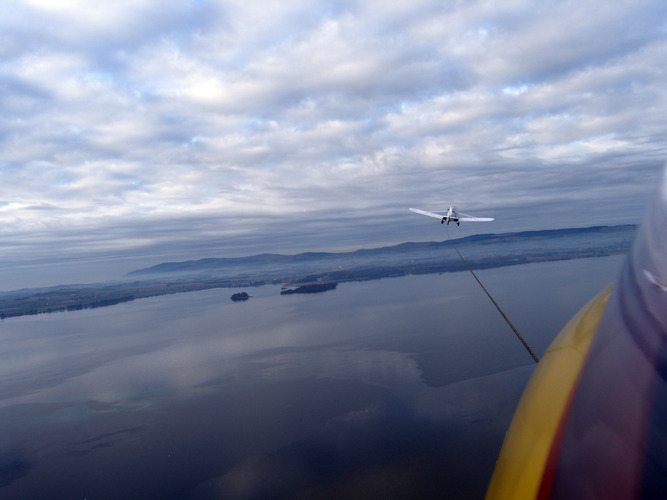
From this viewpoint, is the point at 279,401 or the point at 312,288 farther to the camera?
the point at 312,288

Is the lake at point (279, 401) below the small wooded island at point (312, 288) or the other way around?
below

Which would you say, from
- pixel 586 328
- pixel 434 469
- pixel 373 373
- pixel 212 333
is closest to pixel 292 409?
pixel 373 373

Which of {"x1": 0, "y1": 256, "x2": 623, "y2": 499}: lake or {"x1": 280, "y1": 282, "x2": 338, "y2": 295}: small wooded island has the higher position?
{"x1": 280, "y1": 282, "x2": 338, "y2": 295}: small wooded island

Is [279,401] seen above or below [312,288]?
below

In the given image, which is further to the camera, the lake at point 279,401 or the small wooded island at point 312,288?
the small wooded island at point 312,288
